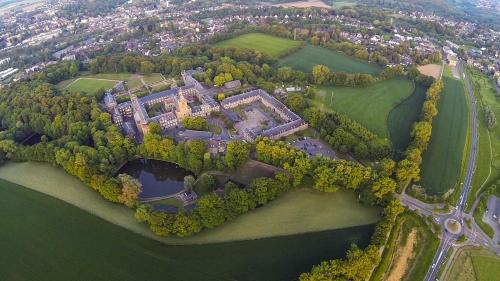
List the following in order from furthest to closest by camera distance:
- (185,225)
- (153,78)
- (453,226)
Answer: (153,78) < (453,226) < (185,225)

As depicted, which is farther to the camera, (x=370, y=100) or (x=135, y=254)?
(x=370, y=100)

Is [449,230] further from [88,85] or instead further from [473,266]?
[88,85]

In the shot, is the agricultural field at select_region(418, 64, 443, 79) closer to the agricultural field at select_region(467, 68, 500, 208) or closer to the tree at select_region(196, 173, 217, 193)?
the agricultural field at select_region(467, 68, 500, 208)

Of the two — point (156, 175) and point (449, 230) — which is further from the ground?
point (449, 230)

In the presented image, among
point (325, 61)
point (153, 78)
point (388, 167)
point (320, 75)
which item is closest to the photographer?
point (388, 167)

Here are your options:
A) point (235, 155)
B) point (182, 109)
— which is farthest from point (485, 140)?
point (182, 109)

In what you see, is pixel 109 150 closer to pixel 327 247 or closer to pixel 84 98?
pixel 84 98

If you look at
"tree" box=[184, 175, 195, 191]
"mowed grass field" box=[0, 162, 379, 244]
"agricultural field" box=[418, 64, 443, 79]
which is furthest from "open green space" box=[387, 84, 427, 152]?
"tree" box=[184, 175, 195, 191]

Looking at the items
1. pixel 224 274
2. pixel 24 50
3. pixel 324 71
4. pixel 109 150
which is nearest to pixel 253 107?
pixel 324 71
